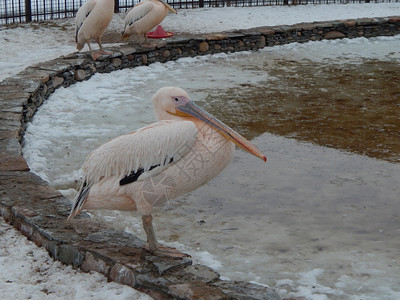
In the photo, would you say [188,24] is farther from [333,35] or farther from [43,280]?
[43,280]

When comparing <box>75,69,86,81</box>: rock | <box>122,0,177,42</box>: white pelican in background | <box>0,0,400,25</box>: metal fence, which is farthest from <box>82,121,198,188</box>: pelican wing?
<box>0,0,400,25</box>: metal fence

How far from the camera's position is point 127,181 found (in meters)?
3.05

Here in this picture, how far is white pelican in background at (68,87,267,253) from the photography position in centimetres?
300

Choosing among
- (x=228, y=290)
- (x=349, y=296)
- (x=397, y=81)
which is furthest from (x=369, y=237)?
(x=397, y=81)

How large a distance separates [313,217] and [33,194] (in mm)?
1804

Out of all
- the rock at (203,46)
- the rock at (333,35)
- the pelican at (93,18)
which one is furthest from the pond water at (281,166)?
the rock at (333,35)

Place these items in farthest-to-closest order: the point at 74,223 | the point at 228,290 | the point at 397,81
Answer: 1. the point at 397,81
2. the point at 74,223
3. the point at 228,290

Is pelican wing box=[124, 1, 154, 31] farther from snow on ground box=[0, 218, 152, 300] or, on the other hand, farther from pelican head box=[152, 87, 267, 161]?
snow on ground box=[0, 218, 152, 300]

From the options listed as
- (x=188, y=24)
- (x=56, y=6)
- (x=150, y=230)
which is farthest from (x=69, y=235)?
(x=56, y=6)

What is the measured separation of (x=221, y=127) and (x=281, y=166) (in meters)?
2.23

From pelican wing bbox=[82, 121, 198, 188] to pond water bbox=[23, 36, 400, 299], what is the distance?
0.82 meters

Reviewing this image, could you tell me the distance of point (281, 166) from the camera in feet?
17.0

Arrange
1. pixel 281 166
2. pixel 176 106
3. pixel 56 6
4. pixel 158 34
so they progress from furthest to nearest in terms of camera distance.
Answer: pixel 56 6, pixel 158 34, pixel 281 166, pixel 176 106

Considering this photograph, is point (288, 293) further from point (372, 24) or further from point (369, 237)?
point (372, 24)
